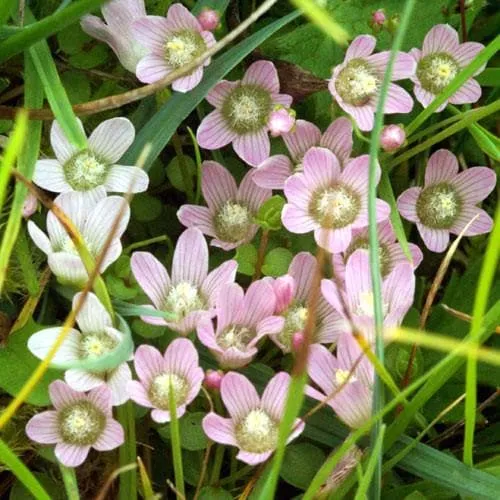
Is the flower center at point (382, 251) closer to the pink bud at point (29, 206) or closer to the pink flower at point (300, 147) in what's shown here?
the pink flower at point (300, 147)

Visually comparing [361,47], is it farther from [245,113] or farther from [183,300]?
[183,300]

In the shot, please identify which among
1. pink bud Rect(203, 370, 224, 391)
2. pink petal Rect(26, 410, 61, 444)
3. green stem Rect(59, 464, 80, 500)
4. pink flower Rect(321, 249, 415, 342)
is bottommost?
green stem Rect(59, 464, 80, 500)

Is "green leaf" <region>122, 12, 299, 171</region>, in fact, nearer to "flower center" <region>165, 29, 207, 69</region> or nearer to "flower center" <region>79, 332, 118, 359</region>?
"flower center" <region>165, 29, 207, 69</region>

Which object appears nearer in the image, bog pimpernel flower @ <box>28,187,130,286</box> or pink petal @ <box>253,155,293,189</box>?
bog pimpernel flower @ <box>28,187,130,286</box>

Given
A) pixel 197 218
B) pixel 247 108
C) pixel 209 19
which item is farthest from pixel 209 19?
pixel 197 218

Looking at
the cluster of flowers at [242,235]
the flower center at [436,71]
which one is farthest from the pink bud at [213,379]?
the flower center at [436,71]

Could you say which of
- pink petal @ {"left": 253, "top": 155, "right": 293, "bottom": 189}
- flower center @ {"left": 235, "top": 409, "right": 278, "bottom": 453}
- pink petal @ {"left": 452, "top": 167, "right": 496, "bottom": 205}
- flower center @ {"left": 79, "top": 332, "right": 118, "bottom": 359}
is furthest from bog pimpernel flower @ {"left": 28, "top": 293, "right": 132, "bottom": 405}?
pink petal @ {"left": 452, "top": 167, "right": 496, "bottom": 205}

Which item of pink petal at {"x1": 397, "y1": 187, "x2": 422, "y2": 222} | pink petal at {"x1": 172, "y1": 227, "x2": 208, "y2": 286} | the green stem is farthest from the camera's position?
pink petal at {"x1": 397, "y1": 187, "x2": 422, "y2": 222}
